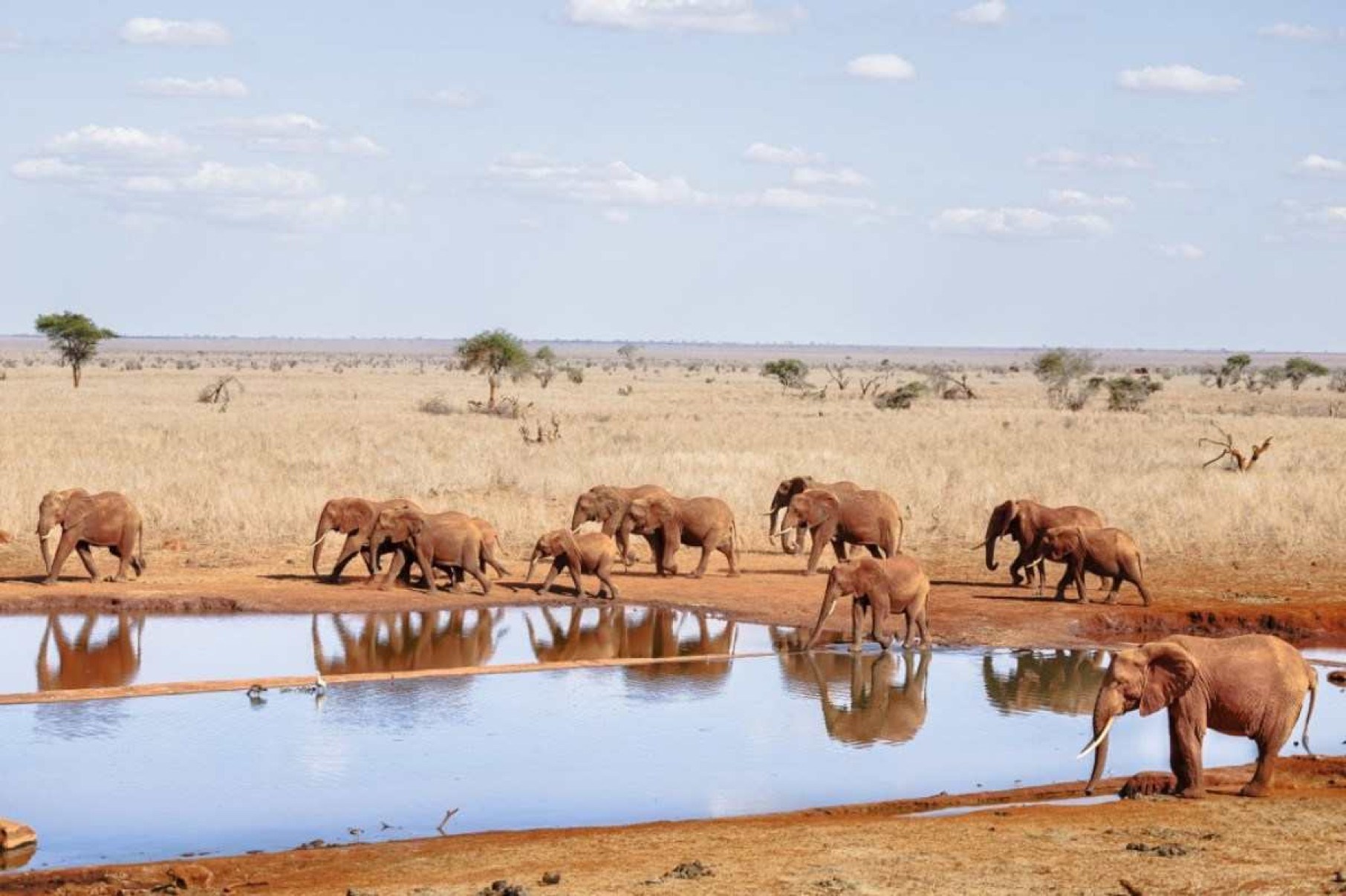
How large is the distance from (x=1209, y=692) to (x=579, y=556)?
12579 mm

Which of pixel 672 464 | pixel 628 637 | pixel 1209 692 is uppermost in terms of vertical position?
pixel 672 464

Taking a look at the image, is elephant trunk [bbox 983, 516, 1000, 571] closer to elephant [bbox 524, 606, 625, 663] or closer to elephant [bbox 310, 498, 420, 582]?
elephant [bbox 524, 606, 625, 663]

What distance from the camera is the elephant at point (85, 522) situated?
80.9ft

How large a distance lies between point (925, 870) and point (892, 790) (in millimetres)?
3979

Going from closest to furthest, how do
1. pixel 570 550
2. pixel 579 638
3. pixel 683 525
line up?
pixel 579 638 → pixel 570 550 → pixel 683 525

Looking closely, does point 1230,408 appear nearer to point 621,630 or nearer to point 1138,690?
point 621,630

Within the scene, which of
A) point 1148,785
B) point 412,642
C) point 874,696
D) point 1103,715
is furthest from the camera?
point 412,642

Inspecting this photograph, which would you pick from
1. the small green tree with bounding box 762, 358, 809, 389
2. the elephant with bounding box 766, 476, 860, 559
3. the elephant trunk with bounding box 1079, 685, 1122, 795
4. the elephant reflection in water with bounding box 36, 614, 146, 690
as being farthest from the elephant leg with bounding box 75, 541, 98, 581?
the small green tree with bounding box 762, 358, 809, 389

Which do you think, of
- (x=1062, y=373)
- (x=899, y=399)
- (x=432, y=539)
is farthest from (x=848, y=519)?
(x=1062, y=373)

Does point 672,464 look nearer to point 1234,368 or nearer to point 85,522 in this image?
point 85,522

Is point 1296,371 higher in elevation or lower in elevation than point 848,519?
higher

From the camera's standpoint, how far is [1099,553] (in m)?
24.7

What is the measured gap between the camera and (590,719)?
17.9 m

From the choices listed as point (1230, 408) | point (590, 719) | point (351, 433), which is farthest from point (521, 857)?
point (1230, 408)
